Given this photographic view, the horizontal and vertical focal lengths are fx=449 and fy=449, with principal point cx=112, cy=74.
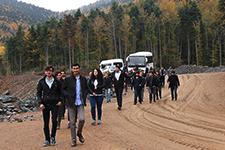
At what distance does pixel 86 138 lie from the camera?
1355 cm

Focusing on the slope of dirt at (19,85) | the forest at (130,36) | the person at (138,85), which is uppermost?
the forest at (130,36)

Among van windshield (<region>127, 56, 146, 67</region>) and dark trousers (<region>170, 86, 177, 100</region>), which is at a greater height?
van windshield (<region>127, 56, 146, 67</region>)

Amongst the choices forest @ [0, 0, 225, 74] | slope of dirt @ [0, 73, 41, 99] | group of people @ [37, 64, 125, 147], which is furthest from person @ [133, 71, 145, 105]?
forest @ [0, 0, 225, 74]

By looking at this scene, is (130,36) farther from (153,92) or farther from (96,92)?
(96,92)

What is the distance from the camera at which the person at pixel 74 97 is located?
12.2 meters

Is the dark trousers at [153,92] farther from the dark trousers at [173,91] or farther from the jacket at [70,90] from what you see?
the jacket at [70,90]


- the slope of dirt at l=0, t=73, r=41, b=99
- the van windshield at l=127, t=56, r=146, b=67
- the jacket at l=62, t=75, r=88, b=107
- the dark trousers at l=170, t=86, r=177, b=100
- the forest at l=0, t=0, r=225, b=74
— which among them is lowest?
the slope of dirt at l=0, t=73, r=41, b=99

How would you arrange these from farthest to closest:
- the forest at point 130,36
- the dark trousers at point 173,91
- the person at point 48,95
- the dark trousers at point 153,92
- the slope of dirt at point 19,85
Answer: the forest at point 130,36, the slope of dirt at point 19,85, the dark trousers at point 173,91, the dark trousers at point 153,92, the person at point 48,95

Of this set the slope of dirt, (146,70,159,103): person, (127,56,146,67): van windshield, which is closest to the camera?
(146,70,159,103): person

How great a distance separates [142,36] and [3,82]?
41109mm

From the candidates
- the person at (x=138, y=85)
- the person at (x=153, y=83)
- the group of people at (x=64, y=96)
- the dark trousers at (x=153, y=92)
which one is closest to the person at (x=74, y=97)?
the group of people at (x=64, y=96)

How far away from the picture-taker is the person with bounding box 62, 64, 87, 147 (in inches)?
480

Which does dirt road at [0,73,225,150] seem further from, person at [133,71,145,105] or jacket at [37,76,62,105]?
person at [133,71,145,105]

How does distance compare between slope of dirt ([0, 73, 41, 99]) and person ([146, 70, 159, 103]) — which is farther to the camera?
slope of dirt ([0, 73, 41, 99])
